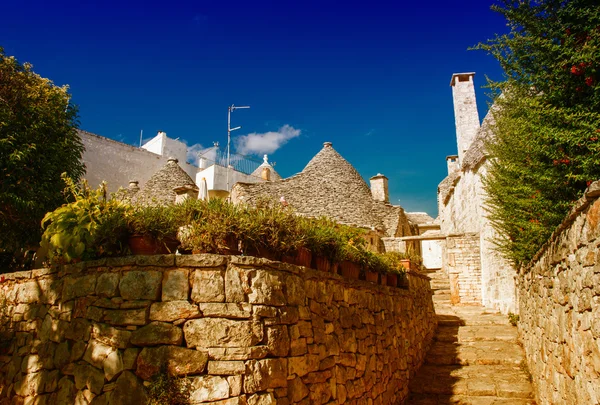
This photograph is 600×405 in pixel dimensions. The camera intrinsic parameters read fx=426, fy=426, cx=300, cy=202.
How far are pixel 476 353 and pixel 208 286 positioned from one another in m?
6.94

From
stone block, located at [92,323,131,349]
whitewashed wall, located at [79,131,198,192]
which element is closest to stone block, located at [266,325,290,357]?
stone block, located at [92,323,131,349]

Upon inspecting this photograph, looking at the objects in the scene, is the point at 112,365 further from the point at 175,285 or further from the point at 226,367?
the point at 226,367

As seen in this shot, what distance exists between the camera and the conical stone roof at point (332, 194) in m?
22.8

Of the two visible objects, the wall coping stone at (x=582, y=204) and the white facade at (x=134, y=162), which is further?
the white facade at (x=134, y=162)

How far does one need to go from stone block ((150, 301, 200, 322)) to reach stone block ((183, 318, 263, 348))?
6 cm

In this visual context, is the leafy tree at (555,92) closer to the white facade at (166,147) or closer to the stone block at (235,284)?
the stone block at (235,284)

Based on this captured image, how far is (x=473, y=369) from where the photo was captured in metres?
7.56

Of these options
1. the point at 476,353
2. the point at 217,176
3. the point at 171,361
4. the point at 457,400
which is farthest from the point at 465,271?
the point at 217,176

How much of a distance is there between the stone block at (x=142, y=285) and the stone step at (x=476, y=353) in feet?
21.1

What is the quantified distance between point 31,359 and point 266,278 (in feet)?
7.92

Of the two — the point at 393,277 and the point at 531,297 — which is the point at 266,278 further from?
the point at 531,297

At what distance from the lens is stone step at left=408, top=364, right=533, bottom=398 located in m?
6.46

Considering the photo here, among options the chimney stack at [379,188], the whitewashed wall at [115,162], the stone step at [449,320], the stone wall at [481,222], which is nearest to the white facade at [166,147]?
the whitewashed wall at [115,162]

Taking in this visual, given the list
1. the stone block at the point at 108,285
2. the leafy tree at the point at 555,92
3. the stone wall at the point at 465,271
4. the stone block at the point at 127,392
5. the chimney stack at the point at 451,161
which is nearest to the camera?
the stone block at the point at 127,392
